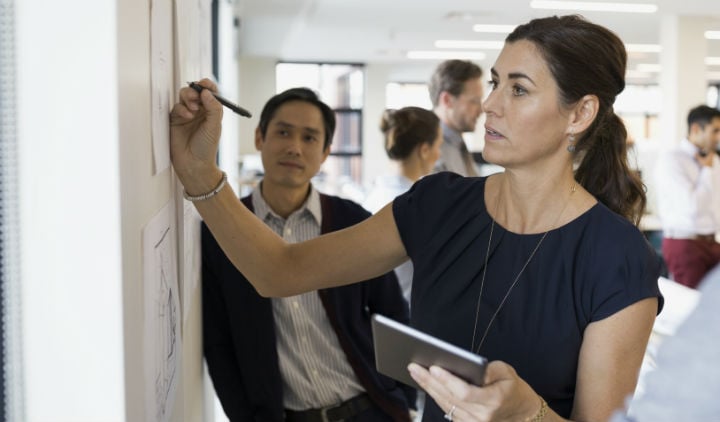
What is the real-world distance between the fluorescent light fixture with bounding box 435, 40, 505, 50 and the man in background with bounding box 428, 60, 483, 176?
8.02 meters

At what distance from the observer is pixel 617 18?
9203 mm

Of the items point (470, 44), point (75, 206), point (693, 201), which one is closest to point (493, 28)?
point (470, 44)

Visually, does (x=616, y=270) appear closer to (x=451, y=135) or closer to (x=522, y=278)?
(x=522, y=278)

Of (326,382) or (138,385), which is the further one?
(326,382)

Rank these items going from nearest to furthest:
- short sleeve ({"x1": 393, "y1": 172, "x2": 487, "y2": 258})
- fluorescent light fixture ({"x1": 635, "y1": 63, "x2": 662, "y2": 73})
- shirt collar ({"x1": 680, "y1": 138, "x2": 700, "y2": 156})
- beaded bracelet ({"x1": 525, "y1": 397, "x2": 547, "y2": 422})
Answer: beaded bracelet ({"x1": 525, "y1": 397, "x2": 547, "y2": 422}) < short sleeve ({"x1": 393, "y1": 172, "x2": 487, "y2": 258}) < shirt collar ({"x1": 680, "y1": 138, "x2": 700, "y2": 156}) < fluorescent light fixture ({"x1": 635, "y1": 63, "x2": 662, "y2": 73})

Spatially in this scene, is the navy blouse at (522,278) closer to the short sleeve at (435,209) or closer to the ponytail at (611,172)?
the short sleeve at (435,209)

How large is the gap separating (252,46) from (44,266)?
446 inches

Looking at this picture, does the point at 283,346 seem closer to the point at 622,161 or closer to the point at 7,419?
the point at 622,161

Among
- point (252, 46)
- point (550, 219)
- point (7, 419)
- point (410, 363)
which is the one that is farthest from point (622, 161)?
point (252, 46)

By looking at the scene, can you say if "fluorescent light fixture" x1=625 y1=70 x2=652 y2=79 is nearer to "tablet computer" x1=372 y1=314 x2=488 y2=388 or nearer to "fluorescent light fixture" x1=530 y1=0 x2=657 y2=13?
"fluorescent light fixture" x1=530 y1=0 x2=657 y2=13

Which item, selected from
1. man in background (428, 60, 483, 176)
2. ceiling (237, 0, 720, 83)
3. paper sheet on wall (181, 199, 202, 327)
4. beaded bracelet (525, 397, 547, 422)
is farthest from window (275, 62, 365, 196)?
beaded bracelet (525, 397, 547, 422)

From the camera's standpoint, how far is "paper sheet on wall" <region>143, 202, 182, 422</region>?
3.31 feet

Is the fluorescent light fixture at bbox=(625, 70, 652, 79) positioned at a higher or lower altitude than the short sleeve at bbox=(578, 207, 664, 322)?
higher

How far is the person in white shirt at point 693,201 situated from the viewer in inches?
218
